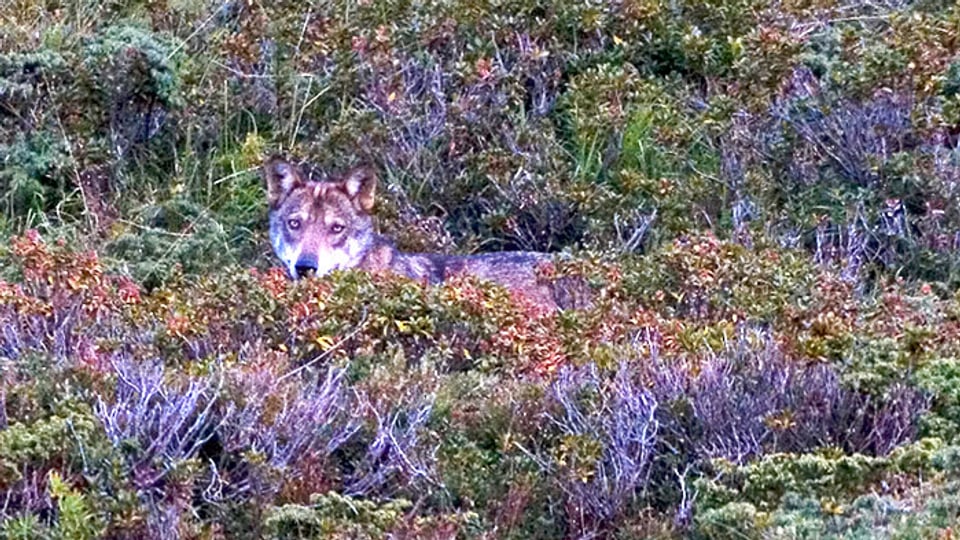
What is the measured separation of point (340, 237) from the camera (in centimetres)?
1083

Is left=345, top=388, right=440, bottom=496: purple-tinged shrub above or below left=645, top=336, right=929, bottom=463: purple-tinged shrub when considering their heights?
below

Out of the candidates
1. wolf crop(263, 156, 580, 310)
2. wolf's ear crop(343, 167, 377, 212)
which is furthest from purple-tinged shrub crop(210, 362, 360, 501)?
wolf's ear crop(343, 167, 377, 212)

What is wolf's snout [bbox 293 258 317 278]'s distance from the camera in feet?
34.6

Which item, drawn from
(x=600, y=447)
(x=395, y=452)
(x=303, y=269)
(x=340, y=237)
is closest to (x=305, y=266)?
(x=303, y=269)

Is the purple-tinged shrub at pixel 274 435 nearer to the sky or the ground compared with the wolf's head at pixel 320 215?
nearer to the sky

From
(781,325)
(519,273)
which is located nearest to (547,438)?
(781,325)

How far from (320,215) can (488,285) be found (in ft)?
6.37

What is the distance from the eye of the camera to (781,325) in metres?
8.62

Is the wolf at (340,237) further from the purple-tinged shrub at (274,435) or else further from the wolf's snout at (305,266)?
the purple-tinged shrub at (274,435)

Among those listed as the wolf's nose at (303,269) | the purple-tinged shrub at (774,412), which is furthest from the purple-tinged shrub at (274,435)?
the wolf's nose at (303,269)

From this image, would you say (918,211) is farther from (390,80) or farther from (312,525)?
(312,525)

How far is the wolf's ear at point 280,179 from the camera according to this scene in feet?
35.7

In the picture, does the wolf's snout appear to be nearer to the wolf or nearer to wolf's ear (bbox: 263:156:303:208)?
the wolf

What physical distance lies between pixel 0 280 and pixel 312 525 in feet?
10.9
